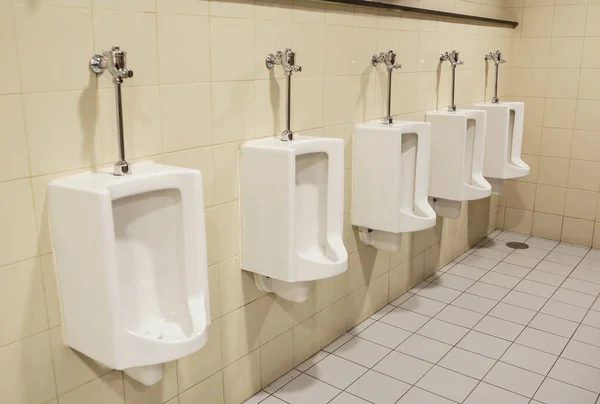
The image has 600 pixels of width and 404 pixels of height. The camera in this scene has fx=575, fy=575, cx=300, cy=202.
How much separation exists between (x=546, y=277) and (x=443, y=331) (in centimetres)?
106

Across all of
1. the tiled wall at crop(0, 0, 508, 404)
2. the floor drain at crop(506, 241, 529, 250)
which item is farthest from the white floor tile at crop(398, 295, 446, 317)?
the floor drain at crop(506, 241, 529, 250)

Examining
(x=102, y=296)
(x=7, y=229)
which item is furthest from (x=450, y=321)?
(x=7, y=229)

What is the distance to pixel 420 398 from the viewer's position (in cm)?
227

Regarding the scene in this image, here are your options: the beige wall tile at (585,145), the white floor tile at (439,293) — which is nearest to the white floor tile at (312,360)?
the white floor tile at (439,293)

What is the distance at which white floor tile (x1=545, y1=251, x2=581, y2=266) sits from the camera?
3758 millimetres

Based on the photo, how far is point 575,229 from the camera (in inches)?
161

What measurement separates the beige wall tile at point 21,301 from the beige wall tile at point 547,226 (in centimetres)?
364

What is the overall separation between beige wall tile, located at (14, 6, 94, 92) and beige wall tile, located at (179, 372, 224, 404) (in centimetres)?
111

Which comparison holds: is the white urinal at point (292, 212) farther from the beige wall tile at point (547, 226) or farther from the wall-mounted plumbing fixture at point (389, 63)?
the beige wall tile at point (547, 226)

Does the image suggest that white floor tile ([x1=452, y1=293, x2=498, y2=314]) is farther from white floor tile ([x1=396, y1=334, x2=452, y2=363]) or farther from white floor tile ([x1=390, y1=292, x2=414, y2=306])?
white floor tile ([x1=396, y1=334, x2=452, y2=363])

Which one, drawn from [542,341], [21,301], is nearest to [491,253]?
[542,341]

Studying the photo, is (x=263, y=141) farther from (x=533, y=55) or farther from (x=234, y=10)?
(x=533, y=55)

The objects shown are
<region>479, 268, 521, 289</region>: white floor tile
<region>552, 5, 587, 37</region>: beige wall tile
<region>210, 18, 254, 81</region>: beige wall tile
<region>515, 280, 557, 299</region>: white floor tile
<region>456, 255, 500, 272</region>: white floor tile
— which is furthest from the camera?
<region>552, 5, 587, 37</region>: beige wall tile

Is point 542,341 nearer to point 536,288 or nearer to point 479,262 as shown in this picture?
point 536,288
